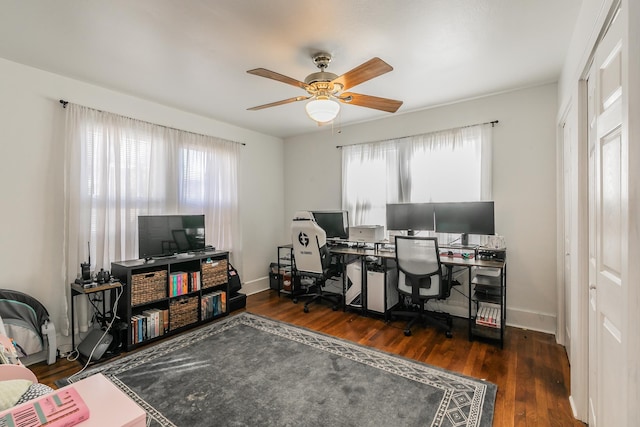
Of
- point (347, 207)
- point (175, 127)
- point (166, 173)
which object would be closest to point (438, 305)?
point (347, 207)

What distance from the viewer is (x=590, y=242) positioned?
172 centimetres

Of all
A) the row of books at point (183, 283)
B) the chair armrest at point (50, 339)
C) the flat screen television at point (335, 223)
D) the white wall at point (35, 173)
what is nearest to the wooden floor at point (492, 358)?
the chair armrest at point (50, 339)

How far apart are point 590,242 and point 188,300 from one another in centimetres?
362

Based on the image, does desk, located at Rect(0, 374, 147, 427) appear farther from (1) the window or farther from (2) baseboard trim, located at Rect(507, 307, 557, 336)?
(2) baseboard trim, located at Rect(507, 307, 557, 336)

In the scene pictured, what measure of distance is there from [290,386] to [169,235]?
7.24ft

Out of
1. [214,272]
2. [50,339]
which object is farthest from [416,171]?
[50,339]

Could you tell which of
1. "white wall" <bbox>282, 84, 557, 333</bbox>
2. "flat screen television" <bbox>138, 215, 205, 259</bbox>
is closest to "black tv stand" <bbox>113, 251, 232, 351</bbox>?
"flat screen television" <bbox>138, 215, 205, 259</bbox>

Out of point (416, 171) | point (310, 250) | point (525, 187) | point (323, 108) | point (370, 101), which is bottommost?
point (310, 250)

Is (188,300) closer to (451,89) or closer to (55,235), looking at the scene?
(55,235)

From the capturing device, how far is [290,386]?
2.22 m

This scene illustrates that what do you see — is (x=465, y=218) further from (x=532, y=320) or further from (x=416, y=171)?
(x=532, y=320)

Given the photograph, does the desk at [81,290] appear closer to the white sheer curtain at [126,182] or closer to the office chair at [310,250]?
the white sheer curtain at [126,182]

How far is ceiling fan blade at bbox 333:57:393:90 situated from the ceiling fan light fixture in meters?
0.15

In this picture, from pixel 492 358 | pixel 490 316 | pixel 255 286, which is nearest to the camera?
pixel 492 358
